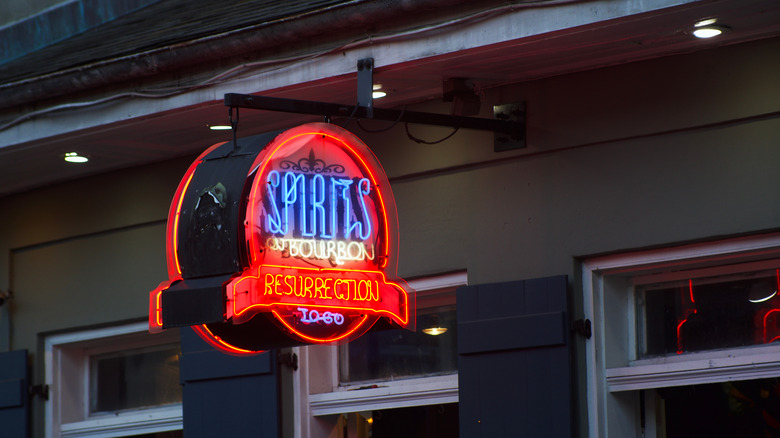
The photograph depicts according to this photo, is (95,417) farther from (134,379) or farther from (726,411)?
(726,411)

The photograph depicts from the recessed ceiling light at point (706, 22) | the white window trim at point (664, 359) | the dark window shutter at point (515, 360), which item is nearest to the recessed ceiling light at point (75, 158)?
the dark window shutter at point (515, 360)

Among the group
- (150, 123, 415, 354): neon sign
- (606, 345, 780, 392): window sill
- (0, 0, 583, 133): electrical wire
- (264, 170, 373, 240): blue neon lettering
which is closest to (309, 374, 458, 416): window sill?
(606, 345, 780, 392): window sill

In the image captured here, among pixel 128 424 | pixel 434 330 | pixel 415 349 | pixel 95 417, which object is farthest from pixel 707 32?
pixel 95 417

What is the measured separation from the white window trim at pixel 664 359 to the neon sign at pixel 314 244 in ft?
3.38

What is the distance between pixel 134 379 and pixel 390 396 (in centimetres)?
223

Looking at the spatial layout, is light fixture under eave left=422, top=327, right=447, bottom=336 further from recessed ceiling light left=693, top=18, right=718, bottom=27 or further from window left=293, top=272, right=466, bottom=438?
recessed ceiling light left=693, top=18, right=718, bottom=27

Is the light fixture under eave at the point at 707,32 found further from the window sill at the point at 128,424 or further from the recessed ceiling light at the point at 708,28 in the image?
the window sill at the point at 128,424

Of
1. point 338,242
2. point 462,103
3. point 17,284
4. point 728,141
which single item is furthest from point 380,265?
point 17,284

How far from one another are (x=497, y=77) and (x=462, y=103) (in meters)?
0.23

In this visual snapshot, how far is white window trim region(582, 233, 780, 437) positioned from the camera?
545cm

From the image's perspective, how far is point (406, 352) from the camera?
6.73 meters

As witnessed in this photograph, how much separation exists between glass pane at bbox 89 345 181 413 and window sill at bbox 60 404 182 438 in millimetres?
103

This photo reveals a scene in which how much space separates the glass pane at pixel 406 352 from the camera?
6.58 meters

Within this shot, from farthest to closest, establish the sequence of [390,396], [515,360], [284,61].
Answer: [390,396], [284,61], [515,360]
